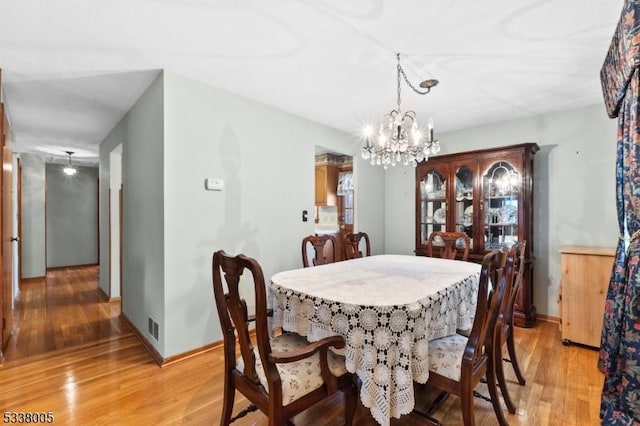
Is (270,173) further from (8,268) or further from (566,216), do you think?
(566,216)

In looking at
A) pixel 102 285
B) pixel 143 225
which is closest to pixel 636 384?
pixel 143 225

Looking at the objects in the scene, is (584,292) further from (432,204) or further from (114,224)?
(114,224)

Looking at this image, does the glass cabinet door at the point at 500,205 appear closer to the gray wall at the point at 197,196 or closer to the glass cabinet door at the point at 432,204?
the glass cabinet door at the point at 432,204

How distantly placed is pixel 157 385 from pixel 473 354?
2.06 meters

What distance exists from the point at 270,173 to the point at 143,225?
4.23 feet

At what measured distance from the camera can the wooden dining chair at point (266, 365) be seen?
4.16ft

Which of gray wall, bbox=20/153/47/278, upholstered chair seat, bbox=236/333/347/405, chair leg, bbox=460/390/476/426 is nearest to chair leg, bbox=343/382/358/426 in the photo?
upholstered chair seat, bbox=236/333/347/405

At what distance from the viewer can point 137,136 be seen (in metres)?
3.04

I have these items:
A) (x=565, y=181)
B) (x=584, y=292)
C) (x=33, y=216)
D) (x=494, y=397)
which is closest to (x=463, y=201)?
(x=565, y=181)

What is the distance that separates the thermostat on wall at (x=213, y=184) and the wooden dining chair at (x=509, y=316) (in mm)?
2260

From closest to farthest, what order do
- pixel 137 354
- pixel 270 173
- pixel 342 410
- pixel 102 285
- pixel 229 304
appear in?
1. pixel 229 304
2. pixel 342 410
3. pixel 137 354
4. pixel 270 173
5. pixel 102 285

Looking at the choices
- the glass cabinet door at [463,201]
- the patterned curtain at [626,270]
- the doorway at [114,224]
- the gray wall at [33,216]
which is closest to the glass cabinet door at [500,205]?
the glass cabinet door at [463,201]

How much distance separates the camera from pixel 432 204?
4125mm

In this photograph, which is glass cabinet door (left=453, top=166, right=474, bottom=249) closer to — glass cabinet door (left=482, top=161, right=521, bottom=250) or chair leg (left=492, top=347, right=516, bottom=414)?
glass cabinet door (left=482, top=161, right=521, bottom=250)
